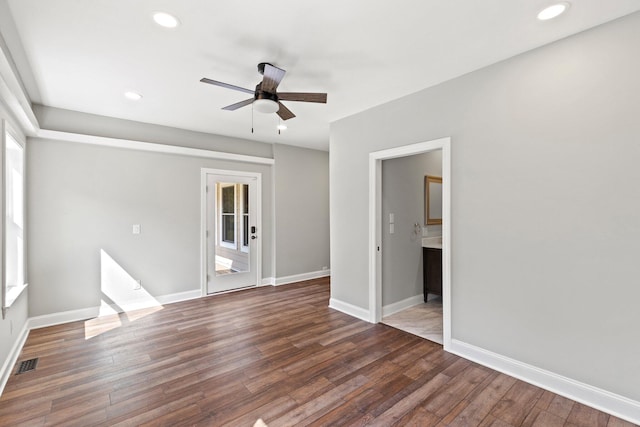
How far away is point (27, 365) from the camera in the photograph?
2689 mm

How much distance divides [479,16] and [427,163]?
2635mm

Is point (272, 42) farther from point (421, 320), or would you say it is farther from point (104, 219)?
point (421, 320)

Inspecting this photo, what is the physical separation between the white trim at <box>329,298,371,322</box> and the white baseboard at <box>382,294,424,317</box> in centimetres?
25

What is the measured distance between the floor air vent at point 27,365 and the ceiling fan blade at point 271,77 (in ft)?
10.4

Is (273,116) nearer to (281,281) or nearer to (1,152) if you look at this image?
(1,152)

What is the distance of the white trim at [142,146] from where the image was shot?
3.62 meters

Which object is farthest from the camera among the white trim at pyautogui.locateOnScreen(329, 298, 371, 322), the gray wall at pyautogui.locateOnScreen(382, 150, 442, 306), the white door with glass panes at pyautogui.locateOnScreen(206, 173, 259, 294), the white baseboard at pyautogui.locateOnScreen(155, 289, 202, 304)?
the white door with glass panes at pyautogui.locateOnScreen(206, 173, 259, 294)

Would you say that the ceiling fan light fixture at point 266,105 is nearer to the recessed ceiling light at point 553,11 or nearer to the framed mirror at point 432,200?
the recessed ceiling light at point 553,11

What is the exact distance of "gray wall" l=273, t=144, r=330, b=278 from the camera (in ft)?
18.4

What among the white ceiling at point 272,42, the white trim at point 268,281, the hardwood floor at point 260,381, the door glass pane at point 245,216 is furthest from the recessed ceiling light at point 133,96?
the white trim at point 268,281

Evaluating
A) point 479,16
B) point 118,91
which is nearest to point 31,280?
point 118,91

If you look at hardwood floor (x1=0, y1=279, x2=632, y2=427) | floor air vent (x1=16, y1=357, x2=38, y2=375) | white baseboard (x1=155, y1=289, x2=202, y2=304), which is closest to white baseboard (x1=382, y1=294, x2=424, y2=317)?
hardwood floor (x1=0, y1=279, x2=632, y2=427)

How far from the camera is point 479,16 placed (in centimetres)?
198

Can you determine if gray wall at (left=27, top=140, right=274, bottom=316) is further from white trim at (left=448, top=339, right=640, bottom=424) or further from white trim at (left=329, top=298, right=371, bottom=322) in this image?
white trim at (left=448, top=339, right=640, bottom=424)
